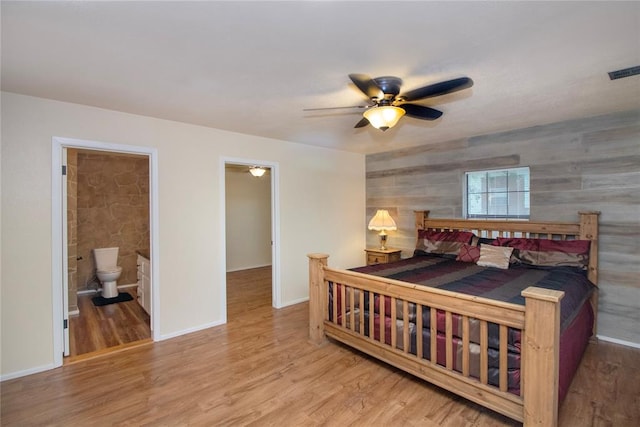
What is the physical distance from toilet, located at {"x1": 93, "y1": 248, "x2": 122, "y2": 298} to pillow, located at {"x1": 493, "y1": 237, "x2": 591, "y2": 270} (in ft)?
18.4

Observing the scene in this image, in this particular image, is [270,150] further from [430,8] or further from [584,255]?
[584,255]

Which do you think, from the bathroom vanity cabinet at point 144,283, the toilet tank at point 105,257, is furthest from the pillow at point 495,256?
the toilet tank at point 105,257

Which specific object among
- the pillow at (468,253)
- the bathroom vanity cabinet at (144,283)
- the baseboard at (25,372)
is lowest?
the baseboard at (25,372)

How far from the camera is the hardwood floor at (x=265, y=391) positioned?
2113mm

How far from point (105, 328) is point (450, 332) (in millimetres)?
3794

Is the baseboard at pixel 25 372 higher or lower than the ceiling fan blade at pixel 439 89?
lower

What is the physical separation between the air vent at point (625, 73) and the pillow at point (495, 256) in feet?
6.30

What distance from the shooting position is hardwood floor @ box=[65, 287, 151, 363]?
320 centimetres

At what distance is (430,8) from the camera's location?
5.06ft

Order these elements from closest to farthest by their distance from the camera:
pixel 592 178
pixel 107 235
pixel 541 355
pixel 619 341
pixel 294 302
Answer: pixel 541 355 → pixel 619 341 → pixel 592 178 → pixel 294 302 → pixel 107 235

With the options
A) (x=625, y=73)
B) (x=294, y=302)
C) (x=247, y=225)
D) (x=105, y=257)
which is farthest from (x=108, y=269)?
(x=625, y=73)

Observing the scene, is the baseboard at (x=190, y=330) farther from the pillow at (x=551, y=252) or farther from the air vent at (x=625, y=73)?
the air vent at (x=625, y=73)

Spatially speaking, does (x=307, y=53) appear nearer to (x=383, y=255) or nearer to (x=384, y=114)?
(x=384, y=114)

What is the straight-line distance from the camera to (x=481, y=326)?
2115 mm
